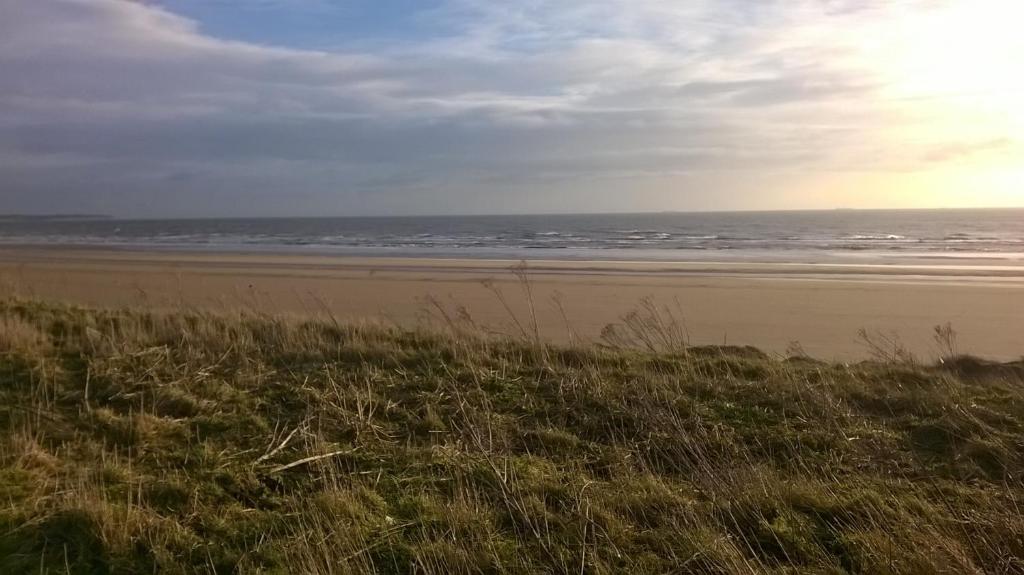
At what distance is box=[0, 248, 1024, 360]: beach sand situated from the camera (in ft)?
47.0

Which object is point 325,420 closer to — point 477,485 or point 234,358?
point 477,485

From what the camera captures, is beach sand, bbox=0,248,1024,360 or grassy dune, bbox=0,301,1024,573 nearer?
grassy dune, bbox=0,301,1024,573

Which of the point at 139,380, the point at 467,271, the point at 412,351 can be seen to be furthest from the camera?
the point at 467,271

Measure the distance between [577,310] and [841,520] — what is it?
13323mm

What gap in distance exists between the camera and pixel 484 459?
5305 millimetres

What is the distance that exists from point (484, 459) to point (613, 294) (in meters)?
16.0

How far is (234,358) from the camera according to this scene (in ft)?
26.5

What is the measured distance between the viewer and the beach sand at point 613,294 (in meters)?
14.3

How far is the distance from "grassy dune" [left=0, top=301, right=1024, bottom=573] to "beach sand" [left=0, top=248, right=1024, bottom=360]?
4.15 metres

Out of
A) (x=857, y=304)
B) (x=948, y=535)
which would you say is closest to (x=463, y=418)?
(x=948, y=535)

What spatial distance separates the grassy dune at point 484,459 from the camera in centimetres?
402

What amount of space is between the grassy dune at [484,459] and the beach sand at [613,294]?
415 cm

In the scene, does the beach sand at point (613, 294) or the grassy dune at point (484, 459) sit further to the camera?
the beach sand at point (613, 294)

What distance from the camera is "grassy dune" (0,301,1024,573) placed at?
13.2ft
